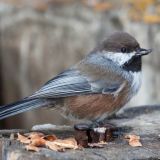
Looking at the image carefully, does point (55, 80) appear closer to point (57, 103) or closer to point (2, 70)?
point (57, 103)

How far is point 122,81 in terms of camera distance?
3.85 meters

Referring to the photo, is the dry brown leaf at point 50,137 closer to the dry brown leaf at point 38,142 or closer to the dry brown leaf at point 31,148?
the dry brown leaf at point 38,142

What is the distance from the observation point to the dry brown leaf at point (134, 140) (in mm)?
3326

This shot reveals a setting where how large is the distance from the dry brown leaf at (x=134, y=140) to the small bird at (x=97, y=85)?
0.34 meters

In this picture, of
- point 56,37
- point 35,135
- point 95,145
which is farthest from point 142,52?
point 56,37

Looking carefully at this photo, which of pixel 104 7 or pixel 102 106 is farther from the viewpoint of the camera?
pixel 104 7

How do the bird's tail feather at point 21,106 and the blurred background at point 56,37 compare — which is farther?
the blurred background at point 56,37

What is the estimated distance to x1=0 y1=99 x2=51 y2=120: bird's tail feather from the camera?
3590 mm

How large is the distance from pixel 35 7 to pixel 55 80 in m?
2.47

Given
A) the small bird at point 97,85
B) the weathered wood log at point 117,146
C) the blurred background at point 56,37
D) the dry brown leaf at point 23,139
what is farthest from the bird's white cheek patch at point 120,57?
the blurred background at point 56,37

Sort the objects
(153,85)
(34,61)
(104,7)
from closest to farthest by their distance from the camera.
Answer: (153,85), (104,7), (34,61)

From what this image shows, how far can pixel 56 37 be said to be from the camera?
590cm

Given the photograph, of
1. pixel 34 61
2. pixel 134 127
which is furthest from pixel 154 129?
pixel 34 61

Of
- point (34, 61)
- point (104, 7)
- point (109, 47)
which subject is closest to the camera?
point (109, 47)
